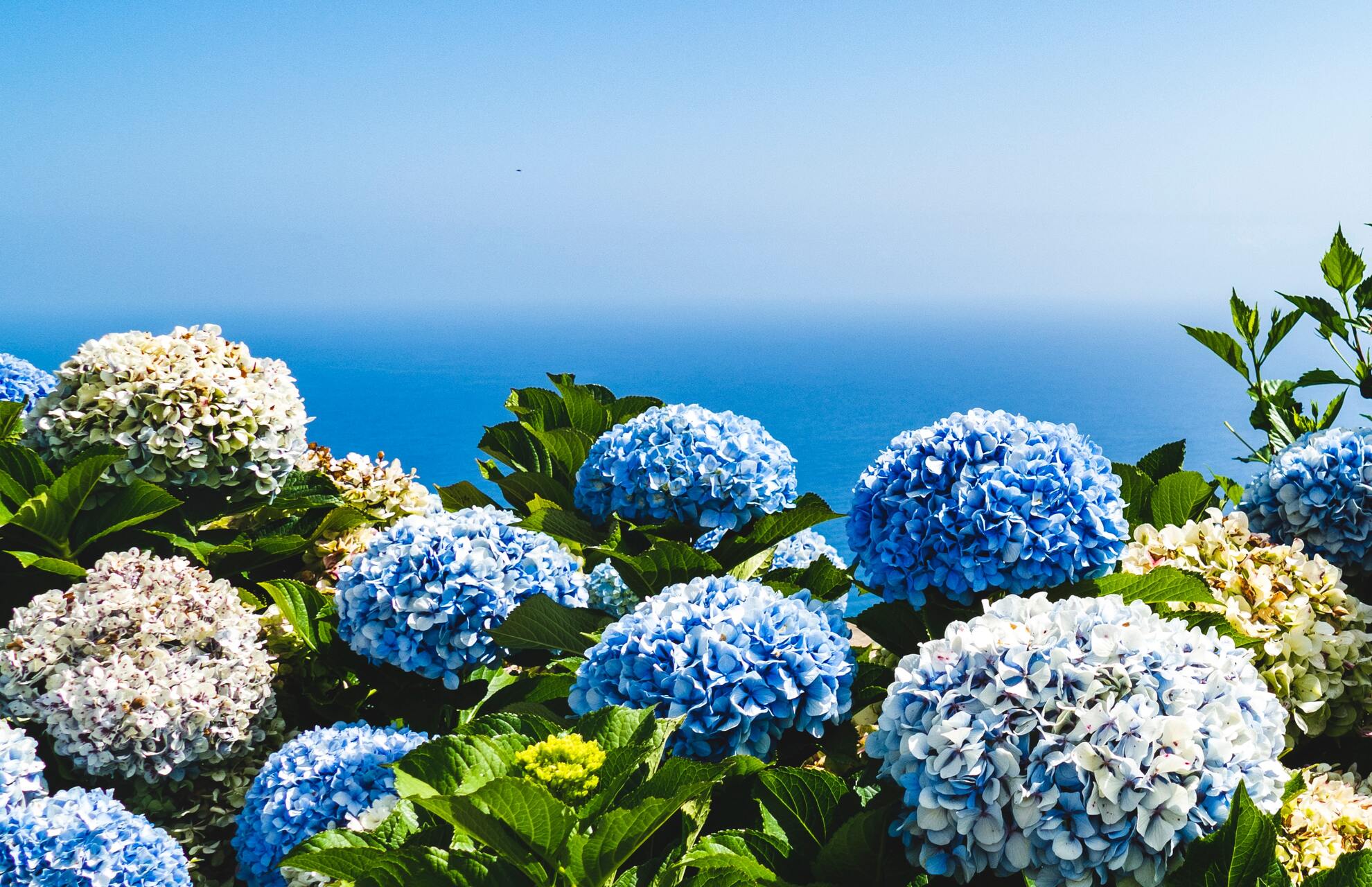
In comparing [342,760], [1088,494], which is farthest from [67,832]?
[1088,494]

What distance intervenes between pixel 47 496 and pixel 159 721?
93 centimetres

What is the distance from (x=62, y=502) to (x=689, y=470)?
75.8 inches

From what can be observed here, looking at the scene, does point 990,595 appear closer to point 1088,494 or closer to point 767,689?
point 1088,494

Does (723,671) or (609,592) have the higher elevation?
(723,671)

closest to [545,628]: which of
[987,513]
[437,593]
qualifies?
[437,593]

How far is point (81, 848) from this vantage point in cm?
219

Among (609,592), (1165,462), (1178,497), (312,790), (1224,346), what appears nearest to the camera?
(312,790)

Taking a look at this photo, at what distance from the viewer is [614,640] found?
6.73 ft

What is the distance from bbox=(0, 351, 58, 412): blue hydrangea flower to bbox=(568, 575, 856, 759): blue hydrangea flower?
385 centimetres

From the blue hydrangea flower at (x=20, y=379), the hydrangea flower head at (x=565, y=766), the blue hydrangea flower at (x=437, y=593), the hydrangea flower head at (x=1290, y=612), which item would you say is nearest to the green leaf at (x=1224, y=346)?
the hydrangea flower head at (x=1290, y=612)

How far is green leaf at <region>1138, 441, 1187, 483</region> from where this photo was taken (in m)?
3.48

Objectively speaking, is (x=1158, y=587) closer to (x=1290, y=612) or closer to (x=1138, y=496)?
(x=1290, y=612)

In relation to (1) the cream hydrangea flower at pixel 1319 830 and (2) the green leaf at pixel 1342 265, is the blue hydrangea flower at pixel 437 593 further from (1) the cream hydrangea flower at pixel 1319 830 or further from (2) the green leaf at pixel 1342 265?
(2) the green leaf at pixel 1342 265

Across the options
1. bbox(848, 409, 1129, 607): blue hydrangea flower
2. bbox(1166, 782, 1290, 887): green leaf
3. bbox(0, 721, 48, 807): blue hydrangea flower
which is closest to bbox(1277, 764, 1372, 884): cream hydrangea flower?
bbox(1166, 782, 1290, 887): green leaf
